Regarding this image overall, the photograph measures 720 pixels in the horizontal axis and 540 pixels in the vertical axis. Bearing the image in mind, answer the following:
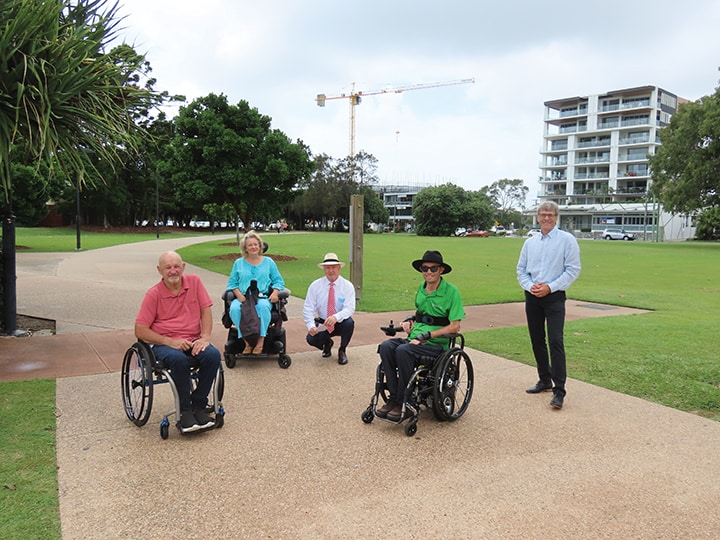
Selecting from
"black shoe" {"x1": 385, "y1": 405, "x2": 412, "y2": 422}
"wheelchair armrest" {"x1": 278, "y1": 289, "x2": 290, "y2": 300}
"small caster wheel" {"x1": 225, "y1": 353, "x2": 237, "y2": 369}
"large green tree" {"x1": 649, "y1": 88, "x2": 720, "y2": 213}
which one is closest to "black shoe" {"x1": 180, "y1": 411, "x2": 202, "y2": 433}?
"black shoe" {"x1": 385, "y1": 405, "x2": 412, "y2": 422}

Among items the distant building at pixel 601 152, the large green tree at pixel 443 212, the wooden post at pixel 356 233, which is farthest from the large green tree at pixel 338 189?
the wooden post at pixel 356 233

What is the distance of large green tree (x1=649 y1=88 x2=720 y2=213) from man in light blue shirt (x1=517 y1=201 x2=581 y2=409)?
140 feet

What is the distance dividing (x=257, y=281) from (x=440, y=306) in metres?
2.53

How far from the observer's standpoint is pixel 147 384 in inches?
162

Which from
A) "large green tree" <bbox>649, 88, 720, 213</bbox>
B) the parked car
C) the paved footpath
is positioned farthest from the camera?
the parked car

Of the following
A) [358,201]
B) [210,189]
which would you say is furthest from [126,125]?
[210,189]

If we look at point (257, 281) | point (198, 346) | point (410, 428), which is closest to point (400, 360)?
point (410, 428)

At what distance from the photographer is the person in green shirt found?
14.4 ft

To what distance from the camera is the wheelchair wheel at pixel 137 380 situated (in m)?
4.14

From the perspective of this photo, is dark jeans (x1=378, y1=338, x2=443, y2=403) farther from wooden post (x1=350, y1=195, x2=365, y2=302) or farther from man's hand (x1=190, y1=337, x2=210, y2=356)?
wooden post (x1=350, y1=195, x2=365, y2=302)

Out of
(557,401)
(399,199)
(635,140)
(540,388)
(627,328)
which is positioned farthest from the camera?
(399,199)

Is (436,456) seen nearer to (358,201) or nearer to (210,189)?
(358,201)

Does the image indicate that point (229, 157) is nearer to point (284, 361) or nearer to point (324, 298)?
point (324, 298)

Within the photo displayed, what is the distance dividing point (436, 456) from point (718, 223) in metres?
74.2
